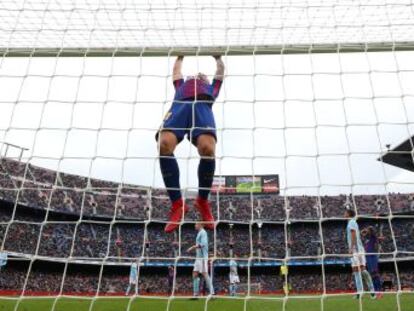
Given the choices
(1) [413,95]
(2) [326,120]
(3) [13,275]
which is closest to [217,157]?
(2) [326,120]

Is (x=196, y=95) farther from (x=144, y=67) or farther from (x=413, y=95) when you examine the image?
(x=413, y=95)

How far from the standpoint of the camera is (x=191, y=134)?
4.45m

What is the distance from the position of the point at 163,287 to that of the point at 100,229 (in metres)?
5.29

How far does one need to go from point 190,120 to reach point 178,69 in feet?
2.22

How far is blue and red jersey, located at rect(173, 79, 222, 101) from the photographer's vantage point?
460cm

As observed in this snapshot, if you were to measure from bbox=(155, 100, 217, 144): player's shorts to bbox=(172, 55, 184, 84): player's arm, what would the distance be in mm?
408

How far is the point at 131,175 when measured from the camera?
4.27 meters

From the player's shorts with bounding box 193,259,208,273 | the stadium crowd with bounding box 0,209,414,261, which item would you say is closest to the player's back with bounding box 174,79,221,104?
A: the player's shorts with bounding box 193,259,208,273

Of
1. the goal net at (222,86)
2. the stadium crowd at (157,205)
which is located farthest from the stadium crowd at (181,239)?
the goal net at (222,86)

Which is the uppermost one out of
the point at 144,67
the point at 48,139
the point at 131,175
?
the point at 144,67

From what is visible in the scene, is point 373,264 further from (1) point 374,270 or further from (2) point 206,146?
(2) point 206,146

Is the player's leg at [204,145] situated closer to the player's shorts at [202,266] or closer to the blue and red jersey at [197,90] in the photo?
the blue and red jersey at [197,90]

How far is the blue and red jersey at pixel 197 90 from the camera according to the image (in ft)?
15.1

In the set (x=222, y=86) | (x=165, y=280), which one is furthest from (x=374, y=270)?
(x=165, y=280)
